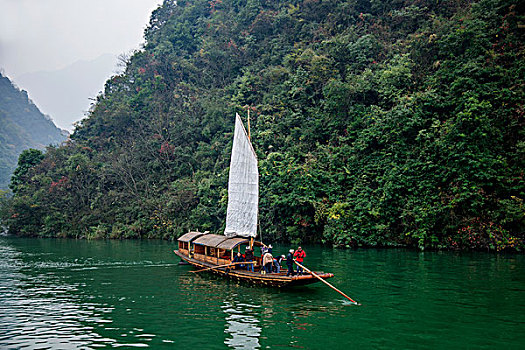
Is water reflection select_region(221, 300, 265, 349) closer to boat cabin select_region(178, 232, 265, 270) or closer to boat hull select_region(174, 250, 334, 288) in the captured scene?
boat hull select_region(174, 250, 334, 288)

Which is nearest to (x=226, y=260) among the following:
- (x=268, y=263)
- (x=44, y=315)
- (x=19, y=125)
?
(x=268, y=263)

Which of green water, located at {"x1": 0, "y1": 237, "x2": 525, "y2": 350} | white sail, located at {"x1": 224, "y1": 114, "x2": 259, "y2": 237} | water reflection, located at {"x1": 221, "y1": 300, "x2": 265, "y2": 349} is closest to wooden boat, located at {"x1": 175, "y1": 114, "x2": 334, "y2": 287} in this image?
white sail, located at {"x1": 224, "y1": 114, "x2": 259, "y2": 237}

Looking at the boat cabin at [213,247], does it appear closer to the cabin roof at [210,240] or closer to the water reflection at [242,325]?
the cabin roof at [210,240]

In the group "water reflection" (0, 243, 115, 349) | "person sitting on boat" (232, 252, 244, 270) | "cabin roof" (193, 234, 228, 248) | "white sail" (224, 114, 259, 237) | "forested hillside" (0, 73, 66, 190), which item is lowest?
"water reflection" (0, 243, 115, 349)

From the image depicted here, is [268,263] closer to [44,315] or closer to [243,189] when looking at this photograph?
[243,189]

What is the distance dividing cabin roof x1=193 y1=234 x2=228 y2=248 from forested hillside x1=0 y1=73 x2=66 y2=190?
80055 millimetres

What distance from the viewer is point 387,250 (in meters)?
25.1

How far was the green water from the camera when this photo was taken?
29.3 feet

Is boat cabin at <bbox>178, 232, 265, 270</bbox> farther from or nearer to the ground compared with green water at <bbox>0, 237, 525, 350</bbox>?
farther from the ground

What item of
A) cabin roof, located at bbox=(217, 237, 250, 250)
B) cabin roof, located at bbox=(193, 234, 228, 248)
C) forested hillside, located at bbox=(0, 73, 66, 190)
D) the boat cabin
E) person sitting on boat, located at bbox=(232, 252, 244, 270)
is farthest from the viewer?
forested hillside, located at bbox=(0, 73, 66, 190)

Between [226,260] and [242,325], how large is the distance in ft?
23.7

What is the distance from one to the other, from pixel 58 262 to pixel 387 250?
20.1 metres

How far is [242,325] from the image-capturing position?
33.2 ft

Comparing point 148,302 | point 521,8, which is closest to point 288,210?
point 148,302
